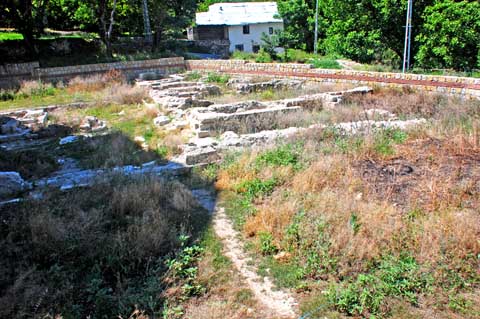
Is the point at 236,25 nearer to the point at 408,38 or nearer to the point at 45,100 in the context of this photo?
the point at 408,38

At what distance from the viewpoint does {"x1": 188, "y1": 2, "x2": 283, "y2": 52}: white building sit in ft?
118

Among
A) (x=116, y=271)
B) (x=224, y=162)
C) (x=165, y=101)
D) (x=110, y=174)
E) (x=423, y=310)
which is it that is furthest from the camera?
(x=165, y=101)

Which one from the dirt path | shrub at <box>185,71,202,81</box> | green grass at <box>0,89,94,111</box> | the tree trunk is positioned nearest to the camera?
the dirt path

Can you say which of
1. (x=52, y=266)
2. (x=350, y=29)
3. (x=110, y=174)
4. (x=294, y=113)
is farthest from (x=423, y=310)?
(x=350, y=29)

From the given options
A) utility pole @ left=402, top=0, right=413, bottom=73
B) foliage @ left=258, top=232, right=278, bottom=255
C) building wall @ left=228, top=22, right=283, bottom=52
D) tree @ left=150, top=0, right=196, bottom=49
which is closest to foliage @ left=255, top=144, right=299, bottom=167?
foliage @ left=258, top=232, right=278, bottom=255

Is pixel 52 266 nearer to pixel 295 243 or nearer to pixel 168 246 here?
pixel 168 246

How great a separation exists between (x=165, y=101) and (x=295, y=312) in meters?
10.6

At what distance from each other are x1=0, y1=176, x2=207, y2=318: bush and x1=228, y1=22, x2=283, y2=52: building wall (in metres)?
32.3

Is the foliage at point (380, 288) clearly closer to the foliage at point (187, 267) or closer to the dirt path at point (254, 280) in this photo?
the dirt path at point (254, 280)

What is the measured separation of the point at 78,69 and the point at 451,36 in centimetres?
1807

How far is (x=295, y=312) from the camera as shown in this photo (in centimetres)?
371

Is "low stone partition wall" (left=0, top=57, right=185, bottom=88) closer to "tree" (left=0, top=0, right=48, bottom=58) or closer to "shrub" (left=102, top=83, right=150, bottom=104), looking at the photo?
"tree" (left=0, top=0, right=48, bottom=58)

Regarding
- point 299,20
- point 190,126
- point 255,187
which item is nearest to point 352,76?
point 190,126

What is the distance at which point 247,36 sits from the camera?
37.0 metres
